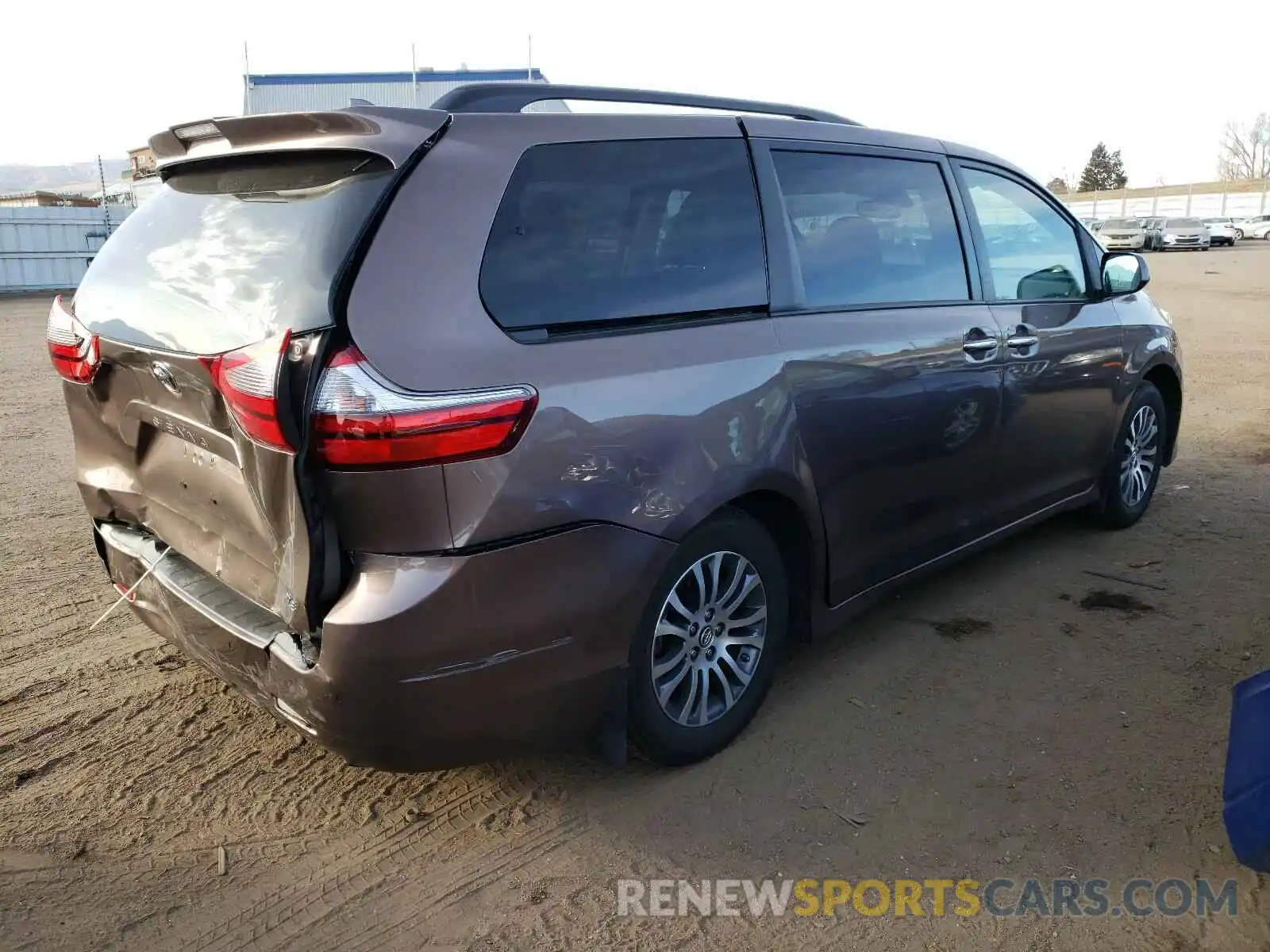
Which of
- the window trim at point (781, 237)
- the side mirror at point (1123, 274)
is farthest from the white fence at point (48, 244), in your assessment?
the window trim at point (781, 237)

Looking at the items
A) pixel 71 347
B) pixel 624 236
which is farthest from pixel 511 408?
pixel 71 347

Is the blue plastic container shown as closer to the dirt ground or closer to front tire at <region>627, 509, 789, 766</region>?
the dirt ground

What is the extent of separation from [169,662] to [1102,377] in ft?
13.9

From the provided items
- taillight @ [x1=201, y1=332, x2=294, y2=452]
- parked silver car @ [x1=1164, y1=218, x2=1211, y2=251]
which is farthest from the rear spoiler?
parked silver car @ [x1=1164, y1=218, x2=1211, y2=251]

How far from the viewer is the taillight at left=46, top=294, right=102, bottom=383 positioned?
9.60 feet

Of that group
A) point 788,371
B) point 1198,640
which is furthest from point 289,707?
point 1198,640

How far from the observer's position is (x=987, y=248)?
161 inches

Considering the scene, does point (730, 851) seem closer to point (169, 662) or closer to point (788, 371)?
point (788, 371)

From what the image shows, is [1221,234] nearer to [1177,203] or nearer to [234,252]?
[1177,203]

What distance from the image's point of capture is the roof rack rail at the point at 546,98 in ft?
8.90

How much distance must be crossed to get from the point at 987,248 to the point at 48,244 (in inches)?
1024

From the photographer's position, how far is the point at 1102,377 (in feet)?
15.4

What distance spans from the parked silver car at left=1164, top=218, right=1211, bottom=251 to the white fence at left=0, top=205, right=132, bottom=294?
39.0 meters

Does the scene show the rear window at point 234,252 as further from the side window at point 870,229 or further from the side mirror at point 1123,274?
the side mirror at point 1123,274
